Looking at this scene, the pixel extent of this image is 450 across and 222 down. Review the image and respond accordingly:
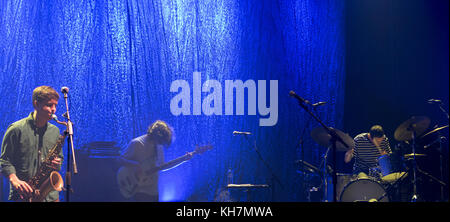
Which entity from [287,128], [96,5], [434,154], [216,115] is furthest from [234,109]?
[434,154]

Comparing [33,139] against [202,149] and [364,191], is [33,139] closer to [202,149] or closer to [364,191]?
[202,149]

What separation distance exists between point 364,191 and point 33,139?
4.22 m

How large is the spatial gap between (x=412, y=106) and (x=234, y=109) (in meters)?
2.78

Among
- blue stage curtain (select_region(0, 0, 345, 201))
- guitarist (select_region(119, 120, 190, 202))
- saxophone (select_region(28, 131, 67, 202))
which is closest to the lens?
saxophone (select_region(28, 131, 67, 202))

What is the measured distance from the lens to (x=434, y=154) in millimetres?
6703

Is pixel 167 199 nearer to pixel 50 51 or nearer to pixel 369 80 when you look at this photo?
pixel 50 51

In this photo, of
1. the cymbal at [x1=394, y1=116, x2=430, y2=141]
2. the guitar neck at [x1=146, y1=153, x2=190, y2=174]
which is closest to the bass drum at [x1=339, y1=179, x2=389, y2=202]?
the cymbal at [x1=394, y1=116, x2=430, y2=141]

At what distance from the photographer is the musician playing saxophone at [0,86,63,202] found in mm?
4879

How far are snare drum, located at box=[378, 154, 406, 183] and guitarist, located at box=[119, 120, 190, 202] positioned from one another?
114 inches

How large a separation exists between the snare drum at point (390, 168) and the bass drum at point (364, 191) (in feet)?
0.51

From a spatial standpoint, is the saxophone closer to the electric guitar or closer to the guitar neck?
the electric guitar

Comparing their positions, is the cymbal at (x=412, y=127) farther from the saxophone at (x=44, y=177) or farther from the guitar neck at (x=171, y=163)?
the saxophone at (x=44, y=177)
